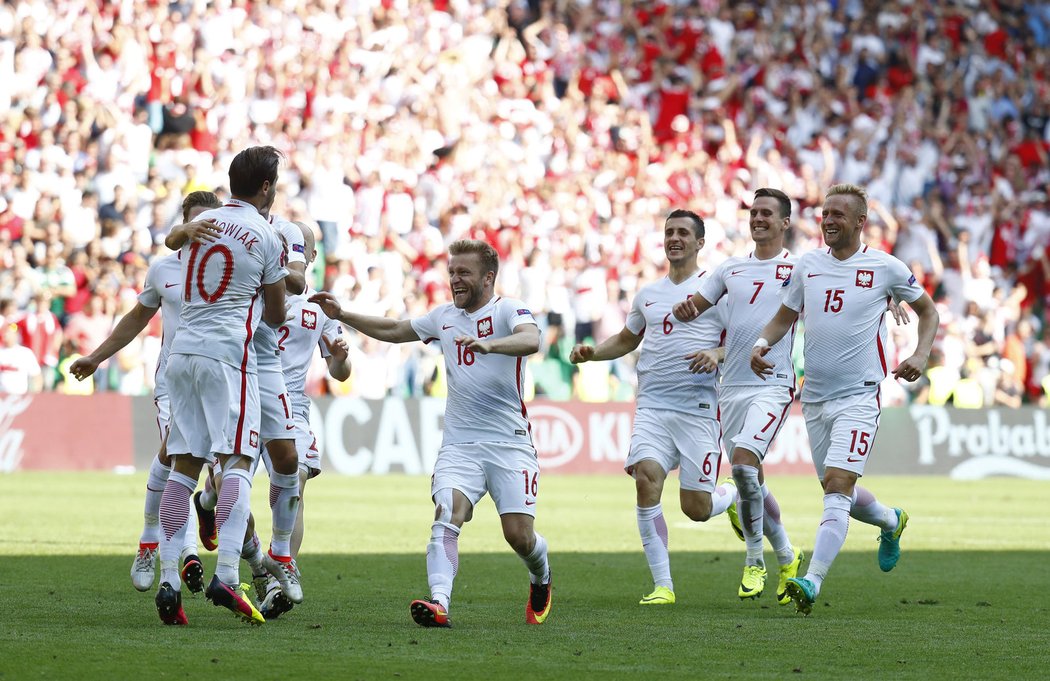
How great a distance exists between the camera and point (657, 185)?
29.2 meters

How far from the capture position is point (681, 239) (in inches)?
421

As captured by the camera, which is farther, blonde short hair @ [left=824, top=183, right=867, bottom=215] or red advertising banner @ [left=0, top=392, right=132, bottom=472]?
red advertising banner @ [left=0, top=392, right=132, bottom=472]

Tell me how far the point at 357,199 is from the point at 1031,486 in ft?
38.2

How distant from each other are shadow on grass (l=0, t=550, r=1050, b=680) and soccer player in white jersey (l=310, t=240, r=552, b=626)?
0.50 meters

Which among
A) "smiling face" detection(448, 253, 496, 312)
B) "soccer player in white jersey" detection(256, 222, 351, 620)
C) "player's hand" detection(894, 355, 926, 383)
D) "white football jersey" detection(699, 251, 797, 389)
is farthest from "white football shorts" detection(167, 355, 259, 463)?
"player's hand" detection(894, 355, 926, 383)

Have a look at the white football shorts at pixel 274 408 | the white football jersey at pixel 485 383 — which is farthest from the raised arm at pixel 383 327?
the white football shorts at pixel 274 408

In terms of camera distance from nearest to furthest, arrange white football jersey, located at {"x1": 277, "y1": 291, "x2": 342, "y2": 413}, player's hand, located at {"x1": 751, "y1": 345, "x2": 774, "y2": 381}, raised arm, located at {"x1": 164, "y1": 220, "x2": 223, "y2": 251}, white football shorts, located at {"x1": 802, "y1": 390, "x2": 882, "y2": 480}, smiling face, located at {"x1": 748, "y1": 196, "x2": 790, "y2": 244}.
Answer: raised arm, located at {"x1": 164, "y1": 220, "x2": 223, "y2": 251}, white football shorts, located at {"x1": 802, "y1": 390, "x2": 882, "y2": 480}, player's hand, located at {"x1": 751, "y1": 345, "x2": 774, "y2": 381}, white football jersey, located at {"x1": 277, "y1": 291, "x2": 342, "y2": 413}, smiling face, located at {"x1": 748, "y1": 196, "x2": 790, "y2": 244}

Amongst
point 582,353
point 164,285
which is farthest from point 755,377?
point 164,285

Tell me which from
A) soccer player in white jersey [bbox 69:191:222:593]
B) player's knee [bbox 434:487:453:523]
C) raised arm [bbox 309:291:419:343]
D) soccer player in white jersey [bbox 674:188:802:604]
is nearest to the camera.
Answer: player's knee [bbox 434:487:453:523]

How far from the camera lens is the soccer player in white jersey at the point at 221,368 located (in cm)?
839

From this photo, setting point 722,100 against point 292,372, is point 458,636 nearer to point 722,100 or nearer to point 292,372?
point 292,372

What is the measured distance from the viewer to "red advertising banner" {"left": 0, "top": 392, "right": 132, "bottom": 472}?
21812mm

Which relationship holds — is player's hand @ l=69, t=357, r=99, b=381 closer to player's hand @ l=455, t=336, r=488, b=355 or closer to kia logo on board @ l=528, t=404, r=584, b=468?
player's hand @ l=455, t=336, r=488, b=355

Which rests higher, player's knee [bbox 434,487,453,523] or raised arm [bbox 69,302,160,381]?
raised arm [bbox 69,302,160,381]
